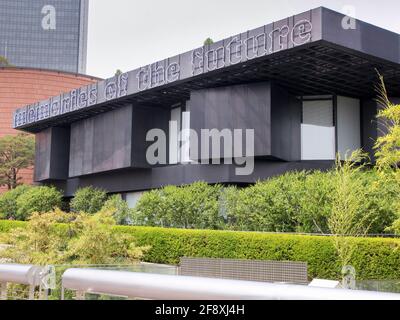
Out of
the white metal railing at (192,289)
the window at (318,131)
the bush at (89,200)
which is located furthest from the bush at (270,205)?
the white metal railing at (192,289)

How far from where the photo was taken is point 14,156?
46.9 metres

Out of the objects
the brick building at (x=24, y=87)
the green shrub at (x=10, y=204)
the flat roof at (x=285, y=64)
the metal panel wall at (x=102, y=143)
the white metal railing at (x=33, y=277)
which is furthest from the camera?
the brick building at (x=24, y=87)

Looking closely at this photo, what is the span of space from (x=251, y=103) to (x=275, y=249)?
877cm

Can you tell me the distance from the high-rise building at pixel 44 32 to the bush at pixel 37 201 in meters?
46.8

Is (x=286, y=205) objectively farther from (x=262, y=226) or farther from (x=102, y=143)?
(x=102, y=143)

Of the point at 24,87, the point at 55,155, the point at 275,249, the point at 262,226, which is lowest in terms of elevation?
the point at 275,249

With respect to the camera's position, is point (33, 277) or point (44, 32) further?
point (44, 32)

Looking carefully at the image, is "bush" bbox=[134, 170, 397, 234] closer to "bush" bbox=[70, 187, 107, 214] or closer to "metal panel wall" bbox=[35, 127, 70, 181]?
"bush" bbox=[70, 187, 107, 214]

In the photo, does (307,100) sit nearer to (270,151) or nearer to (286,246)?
(270,151)

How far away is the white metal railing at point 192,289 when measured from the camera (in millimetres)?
1962

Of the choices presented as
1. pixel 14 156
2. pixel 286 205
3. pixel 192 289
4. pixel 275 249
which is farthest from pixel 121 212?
pixel 14 156

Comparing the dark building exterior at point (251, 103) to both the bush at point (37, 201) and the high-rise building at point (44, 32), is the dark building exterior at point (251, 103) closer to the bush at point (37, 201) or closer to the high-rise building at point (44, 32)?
the bush at point (37, 201)

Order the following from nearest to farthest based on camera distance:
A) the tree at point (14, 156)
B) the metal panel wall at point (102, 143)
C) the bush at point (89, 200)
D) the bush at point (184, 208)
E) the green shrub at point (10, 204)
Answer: the bush at point (184, 208), the metal panel wall at point (102, 143), the bush at point (89, 200), the green shrub at point (10, 204), the tree at point (14, 156)
